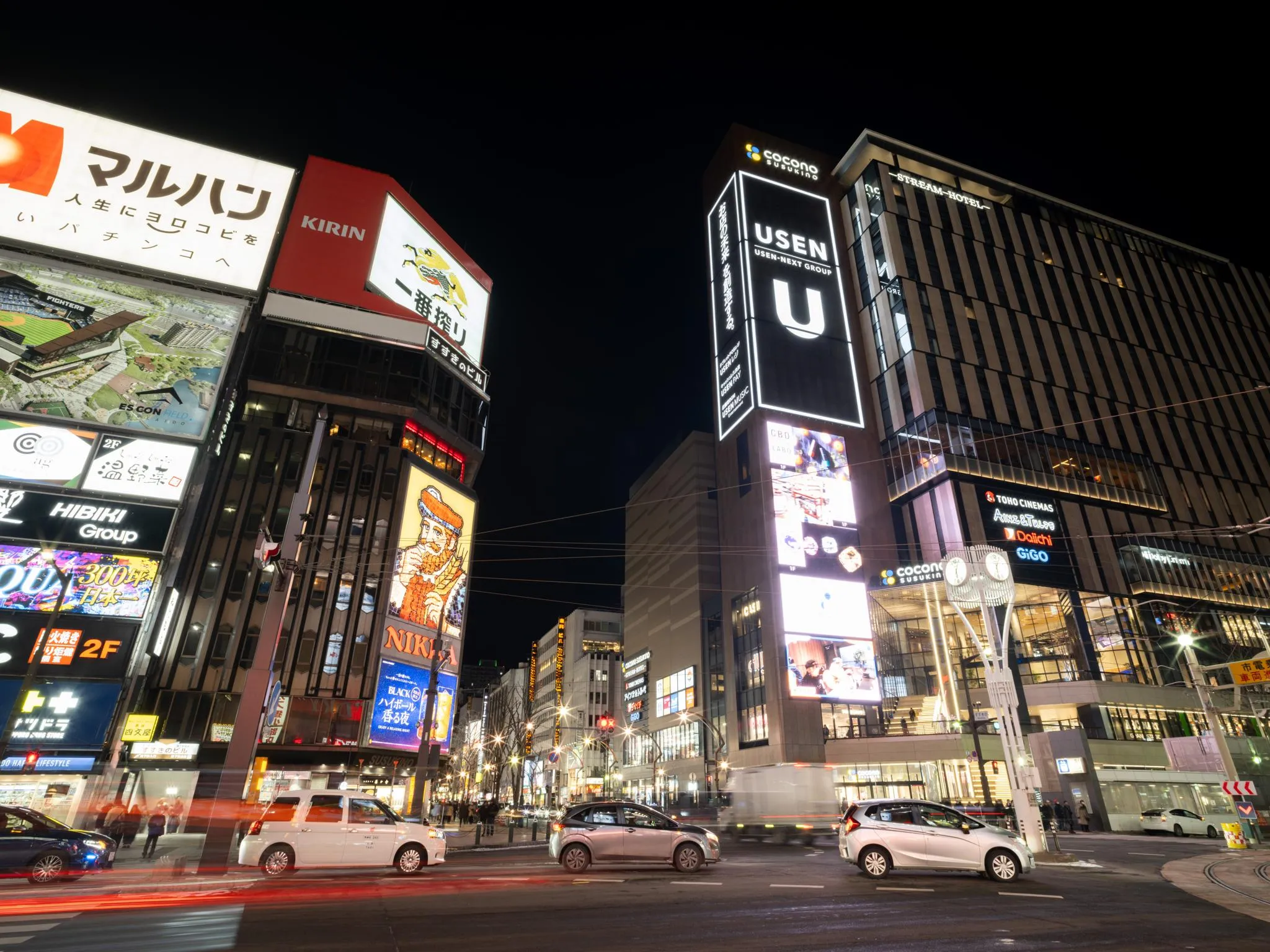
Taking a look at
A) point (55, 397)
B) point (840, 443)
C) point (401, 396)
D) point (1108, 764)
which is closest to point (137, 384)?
point (55, 397)

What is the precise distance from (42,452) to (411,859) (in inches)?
931

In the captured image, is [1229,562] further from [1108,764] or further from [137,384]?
[137,384]

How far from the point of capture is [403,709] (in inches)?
1635

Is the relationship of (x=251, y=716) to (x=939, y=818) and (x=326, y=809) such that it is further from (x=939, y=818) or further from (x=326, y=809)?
(x=939, y=818)

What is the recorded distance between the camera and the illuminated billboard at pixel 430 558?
43.2 metres

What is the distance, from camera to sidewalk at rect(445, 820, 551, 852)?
29000 millimetres

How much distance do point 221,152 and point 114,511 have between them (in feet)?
56.8

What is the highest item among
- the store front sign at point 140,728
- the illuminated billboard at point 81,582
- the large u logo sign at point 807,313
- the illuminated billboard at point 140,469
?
the large u logo sign at point 807,313

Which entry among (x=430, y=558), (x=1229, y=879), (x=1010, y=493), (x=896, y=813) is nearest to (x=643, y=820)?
(x=896, y=813)

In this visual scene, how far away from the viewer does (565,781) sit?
11562 cm

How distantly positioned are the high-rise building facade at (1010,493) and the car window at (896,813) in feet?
88.2

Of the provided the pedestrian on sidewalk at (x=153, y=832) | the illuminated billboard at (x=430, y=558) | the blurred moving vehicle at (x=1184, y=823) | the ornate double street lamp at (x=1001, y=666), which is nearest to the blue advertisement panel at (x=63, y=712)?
the pedestrian on sidewalk at (x=153, y=832)

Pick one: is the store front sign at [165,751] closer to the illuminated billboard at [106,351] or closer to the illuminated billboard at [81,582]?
the illuminated billboard at [81,582]

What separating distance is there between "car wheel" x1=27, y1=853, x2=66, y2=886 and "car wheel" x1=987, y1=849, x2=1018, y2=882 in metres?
19.9
